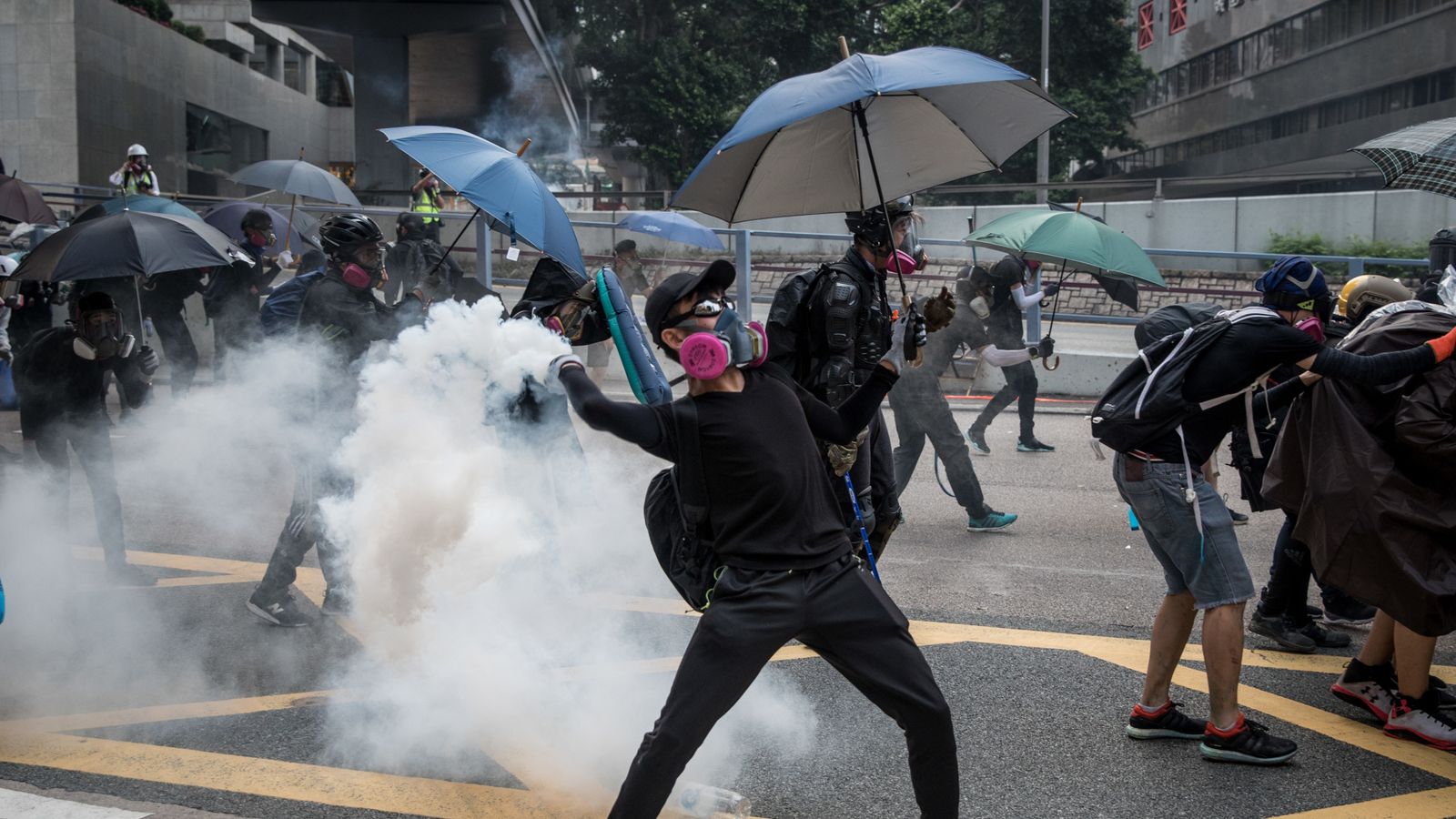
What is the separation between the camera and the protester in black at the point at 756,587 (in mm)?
3088

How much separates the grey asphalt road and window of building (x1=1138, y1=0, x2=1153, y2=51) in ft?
138

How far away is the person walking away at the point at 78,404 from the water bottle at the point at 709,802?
11.5 feet

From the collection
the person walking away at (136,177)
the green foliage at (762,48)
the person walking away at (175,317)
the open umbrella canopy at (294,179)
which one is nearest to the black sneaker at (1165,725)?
the person walking away at (175,317)

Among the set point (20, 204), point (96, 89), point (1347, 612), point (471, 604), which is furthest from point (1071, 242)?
point (96, 89)

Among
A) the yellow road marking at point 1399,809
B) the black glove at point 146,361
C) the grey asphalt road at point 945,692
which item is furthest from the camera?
the black glove at point 146,361

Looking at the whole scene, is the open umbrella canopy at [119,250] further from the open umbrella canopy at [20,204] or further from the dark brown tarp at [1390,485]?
the dark brown tarp at [1390,485]

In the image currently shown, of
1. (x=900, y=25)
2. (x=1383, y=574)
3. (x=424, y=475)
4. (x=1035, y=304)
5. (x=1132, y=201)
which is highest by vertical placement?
(x=900, y=25)

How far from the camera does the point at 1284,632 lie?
17.6 feet

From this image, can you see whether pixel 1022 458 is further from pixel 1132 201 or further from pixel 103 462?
pixel 1132 201

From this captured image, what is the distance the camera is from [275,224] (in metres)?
11.8

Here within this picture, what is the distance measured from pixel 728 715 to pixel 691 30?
26.6 meters

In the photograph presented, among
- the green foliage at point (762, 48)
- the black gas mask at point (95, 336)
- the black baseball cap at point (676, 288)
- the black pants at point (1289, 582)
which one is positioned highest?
the green foliage at point (762, 48)

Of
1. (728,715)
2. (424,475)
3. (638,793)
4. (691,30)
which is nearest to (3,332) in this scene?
(424,475)

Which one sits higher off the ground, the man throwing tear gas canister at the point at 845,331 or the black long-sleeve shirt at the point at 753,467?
the man throwing tear gas canister at the point at 845,331
